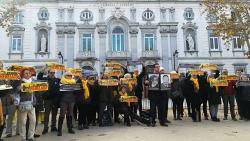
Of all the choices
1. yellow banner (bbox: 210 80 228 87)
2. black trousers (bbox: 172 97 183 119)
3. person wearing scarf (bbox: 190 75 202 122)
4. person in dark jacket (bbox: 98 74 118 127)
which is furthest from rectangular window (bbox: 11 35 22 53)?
yellow banner (bbox: 210 80 228 87)

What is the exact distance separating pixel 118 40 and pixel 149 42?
3124mm

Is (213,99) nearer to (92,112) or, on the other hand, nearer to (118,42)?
(92,112)

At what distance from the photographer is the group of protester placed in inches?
345

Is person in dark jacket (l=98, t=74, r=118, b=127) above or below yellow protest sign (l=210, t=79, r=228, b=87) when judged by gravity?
below

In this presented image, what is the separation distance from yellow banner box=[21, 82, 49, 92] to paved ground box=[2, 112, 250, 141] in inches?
53.2

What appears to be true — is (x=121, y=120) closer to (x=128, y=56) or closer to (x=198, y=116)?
(x=198, y=116)

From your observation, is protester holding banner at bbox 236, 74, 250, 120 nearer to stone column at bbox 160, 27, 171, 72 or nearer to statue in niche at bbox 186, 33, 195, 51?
stone column at bbox 160, 27, 171, 72

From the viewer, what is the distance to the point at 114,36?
3400 centimetres

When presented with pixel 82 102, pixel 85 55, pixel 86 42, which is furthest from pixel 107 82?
pixel 86 42

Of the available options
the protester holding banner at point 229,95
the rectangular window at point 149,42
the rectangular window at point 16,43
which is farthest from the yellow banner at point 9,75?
the rectangular window at point 149,42

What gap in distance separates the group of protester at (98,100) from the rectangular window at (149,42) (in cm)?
2110

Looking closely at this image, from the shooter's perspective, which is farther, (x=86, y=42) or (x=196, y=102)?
(x=86, y=42)

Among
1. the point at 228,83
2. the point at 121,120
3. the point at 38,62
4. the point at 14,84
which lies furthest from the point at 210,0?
the point at 38,62

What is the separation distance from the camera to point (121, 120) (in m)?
12.4
